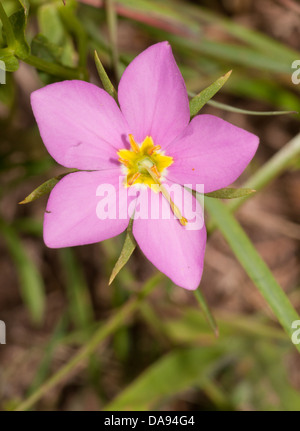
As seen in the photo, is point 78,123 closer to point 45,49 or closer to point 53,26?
point 45,49

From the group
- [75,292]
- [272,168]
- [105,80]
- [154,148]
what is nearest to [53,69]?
[105,80]

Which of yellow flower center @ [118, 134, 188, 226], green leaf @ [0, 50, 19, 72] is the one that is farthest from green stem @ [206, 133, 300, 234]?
green leaf @ [0, 50, 19, 72]

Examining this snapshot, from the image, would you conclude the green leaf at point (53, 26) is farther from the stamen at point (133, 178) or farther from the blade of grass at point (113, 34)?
the stamen at point (133, 178)

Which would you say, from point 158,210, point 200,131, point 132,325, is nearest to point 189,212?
point 158,210

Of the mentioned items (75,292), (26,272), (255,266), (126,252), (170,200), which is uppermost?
(170,200)

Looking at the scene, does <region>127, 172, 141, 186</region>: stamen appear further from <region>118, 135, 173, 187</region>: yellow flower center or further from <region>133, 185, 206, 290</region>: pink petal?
<region>133, 185, 206, 290</region>: pink petal
